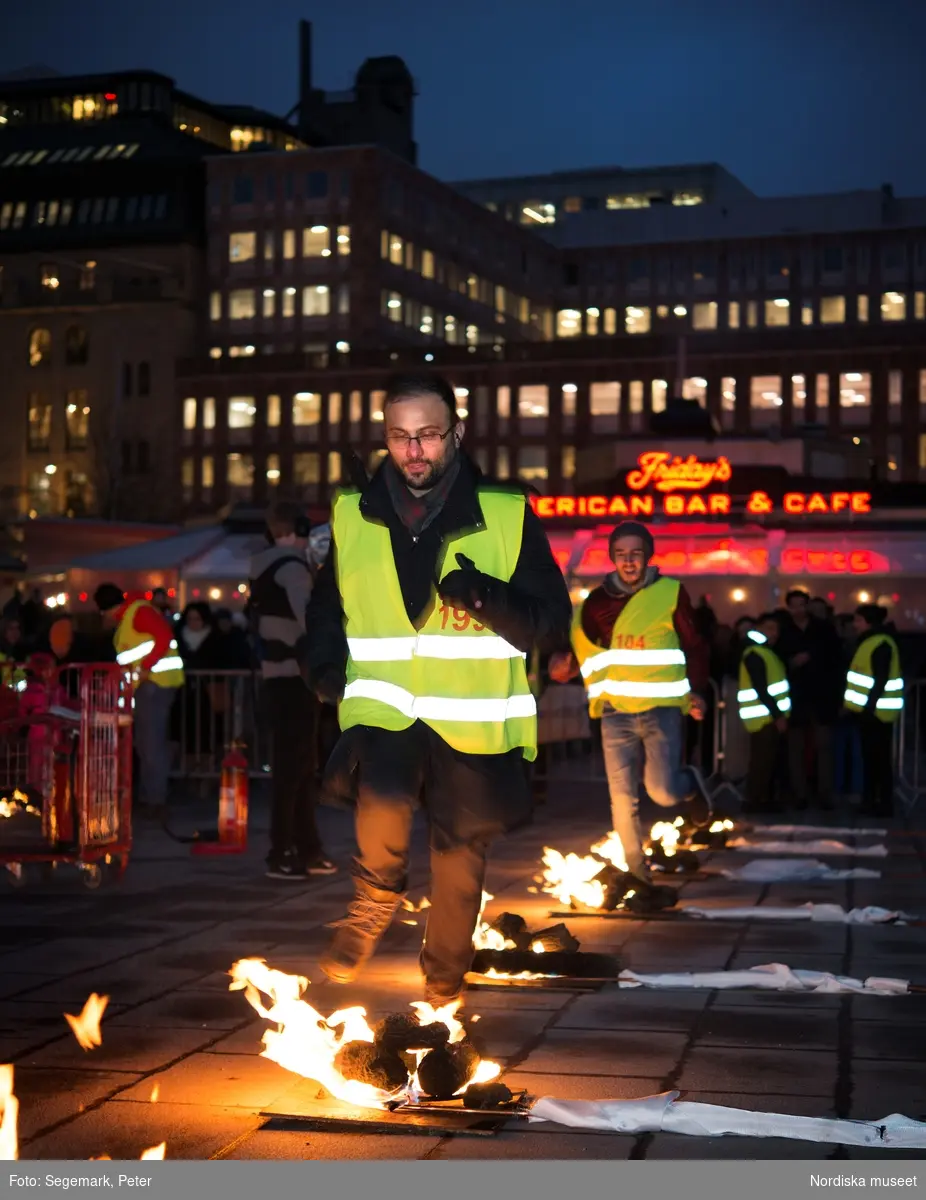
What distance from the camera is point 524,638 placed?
5.26 metres

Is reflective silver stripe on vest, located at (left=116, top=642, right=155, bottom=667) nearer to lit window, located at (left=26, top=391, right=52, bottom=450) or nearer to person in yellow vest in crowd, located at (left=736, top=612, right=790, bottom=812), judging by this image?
person in yellow vest in crowd, located at (left=736, top=612, right=790, bottom=812)

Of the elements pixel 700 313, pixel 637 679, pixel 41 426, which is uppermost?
pixel 700 313

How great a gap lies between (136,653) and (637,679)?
533 cm

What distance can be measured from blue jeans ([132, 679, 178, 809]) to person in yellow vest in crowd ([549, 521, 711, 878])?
5.19 metres

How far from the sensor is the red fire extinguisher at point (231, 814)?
12.7m

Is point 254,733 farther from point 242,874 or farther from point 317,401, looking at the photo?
point 317,401

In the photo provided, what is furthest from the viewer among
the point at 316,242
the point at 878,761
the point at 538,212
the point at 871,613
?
the point at 538,212

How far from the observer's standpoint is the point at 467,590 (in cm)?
514

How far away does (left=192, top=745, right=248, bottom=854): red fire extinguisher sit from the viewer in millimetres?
12656

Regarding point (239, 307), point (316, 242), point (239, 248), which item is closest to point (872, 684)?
point (316, 242)

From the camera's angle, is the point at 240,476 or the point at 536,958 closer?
the point at 536,958

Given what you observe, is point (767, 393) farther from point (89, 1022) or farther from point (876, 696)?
point (89, 1022)

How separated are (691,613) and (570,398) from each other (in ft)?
Result: 272

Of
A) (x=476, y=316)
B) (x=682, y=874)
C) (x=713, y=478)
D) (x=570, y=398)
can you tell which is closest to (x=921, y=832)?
(x=682, y=874)
